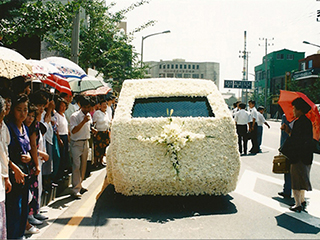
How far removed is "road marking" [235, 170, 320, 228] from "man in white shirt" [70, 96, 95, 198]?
3.13 meters

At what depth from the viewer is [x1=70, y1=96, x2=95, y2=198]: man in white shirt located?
23.2 ft

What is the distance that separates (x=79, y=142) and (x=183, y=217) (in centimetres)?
270

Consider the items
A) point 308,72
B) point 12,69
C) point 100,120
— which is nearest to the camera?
point 12,69

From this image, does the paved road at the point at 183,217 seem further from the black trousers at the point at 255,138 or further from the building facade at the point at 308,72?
the building facade at the point at 308,72

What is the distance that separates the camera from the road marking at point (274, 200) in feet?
19.1

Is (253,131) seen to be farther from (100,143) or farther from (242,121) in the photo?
(100,143)

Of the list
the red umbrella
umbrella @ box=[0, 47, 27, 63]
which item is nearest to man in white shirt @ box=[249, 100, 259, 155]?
the red umbrella

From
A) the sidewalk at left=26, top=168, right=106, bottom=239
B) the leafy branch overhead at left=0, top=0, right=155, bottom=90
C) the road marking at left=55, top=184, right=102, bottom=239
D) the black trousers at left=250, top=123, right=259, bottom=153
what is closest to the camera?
the road marking at left=55, top=184, right=102, bottom=239

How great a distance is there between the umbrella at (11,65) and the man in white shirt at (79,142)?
4.40 feet

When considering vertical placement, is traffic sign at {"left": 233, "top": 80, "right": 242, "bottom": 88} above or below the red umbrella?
above

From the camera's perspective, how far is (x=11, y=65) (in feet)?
19.6

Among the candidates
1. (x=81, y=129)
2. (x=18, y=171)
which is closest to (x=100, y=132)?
(x=81, y=129)

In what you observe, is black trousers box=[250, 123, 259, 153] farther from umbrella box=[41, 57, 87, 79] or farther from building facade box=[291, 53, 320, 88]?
building facade box=[291, 53, 320, 88]

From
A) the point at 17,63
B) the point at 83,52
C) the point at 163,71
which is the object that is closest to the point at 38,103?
the point at 17,63
